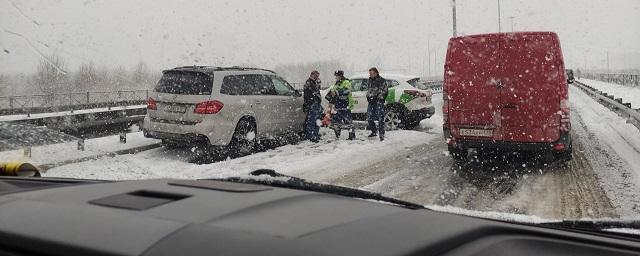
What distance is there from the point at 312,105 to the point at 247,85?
2.11m

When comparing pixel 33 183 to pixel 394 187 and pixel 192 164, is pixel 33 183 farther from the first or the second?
pixel 192 164

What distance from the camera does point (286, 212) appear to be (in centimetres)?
146

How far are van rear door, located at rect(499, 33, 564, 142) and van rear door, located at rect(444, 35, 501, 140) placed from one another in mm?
132

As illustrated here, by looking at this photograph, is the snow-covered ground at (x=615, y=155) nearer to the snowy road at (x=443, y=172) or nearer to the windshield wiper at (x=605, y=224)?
the snowy road at (x=443, y=172)

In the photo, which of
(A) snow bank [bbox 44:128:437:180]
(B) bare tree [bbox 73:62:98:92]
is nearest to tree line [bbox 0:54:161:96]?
(B) bare tree [bbox 73:62:98:92]

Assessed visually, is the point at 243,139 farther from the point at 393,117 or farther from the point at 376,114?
the point at 393,117

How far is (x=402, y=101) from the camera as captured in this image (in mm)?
14406

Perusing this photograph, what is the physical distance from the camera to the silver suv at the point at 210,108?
30.2 ft

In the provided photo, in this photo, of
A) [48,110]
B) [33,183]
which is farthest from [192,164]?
[48,110]

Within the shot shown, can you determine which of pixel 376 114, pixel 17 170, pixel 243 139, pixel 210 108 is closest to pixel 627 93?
pixel 376 114

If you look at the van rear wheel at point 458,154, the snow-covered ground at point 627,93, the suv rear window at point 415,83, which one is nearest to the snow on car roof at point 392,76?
the suv rear window at point 415,83

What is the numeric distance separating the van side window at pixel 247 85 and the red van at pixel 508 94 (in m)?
3.60

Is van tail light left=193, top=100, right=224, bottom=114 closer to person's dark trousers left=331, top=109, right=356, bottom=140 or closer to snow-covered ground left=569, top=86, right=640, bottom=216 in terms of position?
person's dark trousers left=331, top=109, right=356, bottom=140

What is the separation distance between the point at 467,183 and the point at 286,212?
6275mm
